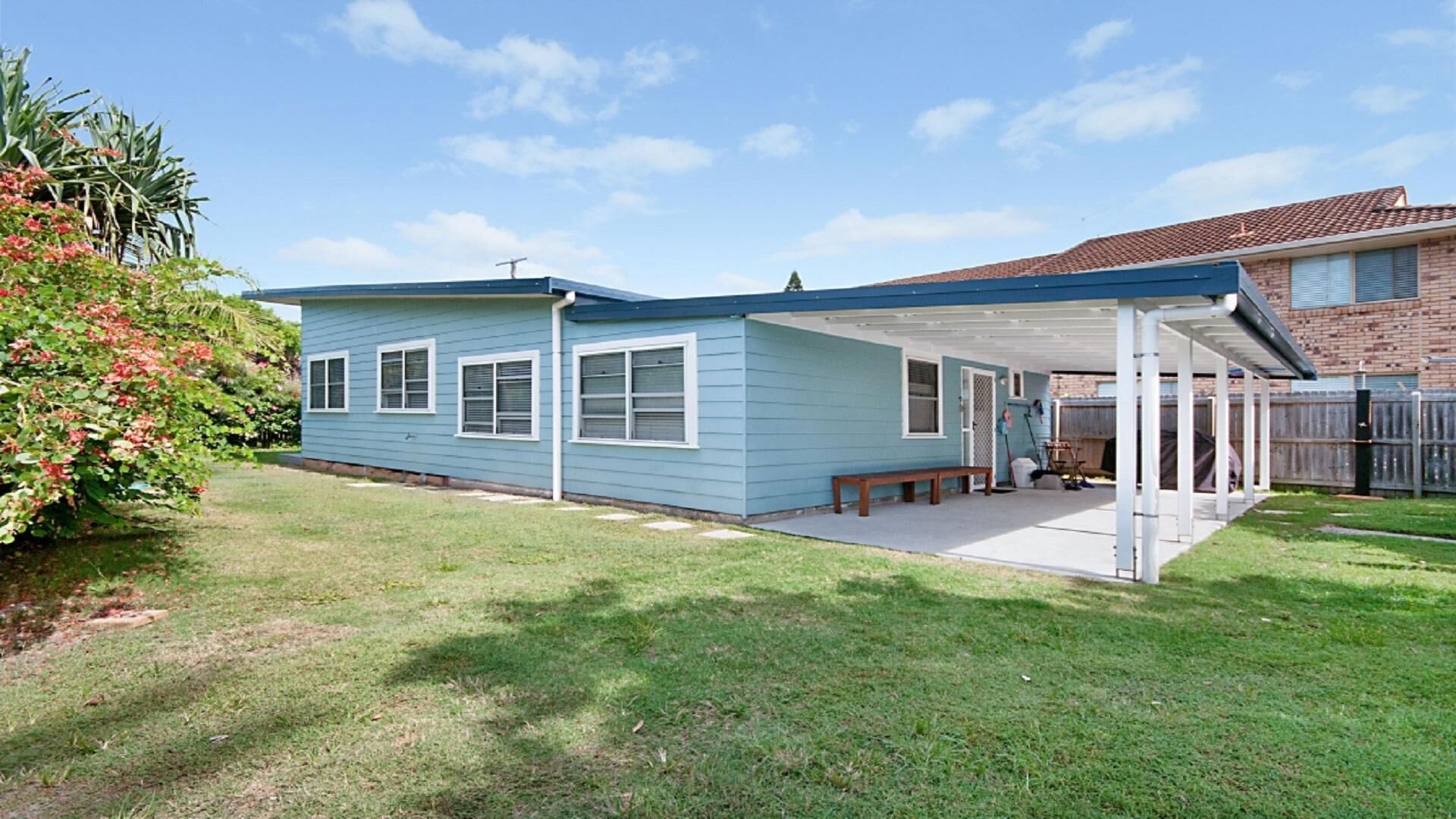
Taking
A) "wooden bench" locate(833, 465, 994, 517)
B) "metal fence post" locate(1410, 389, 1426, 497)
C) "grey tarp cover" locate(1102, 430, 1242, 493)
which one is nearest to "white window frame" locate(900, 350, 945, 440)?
"wooden bench" locate(833, 465, 994, 517)

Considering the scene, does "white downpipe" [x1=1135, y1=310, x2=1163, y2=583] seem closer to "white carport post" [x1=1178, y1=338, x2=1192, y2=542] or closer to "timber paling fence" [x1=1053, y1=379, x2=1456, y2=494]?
"white carport post" [x1=1178, y1=338, x2=1192, y2=542]

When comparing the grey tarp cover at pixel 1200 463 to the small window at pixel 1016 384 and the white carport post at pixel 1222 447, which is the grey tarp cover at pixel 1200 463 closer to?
the small window at pixel 1016 384

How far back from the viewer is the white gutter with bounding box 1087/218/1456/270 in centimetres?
1180

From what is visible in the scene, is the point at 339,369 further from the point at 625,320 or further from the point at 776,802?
the point at 776,802

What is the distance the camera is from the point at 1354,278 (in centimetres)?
1295

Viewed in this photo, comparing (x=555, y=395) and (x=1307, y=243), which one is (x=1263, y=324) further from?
(x=1307, y=243)

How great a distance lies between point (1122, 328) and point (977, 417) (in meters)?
7.05

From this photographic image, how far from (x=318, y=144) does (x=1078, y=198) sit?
17.4 m

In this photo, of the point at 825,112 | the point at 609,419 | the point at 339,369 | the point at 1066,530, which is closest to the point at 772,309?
the point at 609,419

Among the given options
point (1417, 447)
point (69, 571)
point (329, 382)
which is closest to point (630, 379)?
point (69, 571)

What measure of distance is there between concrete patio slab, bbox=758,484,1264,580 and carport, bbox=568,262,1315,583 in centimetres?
16

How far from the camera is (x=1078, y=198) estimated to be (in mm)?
18984

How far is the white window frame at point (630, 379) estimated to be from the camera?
25.4ft

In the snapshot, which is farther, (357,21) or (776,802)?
(357,21)
